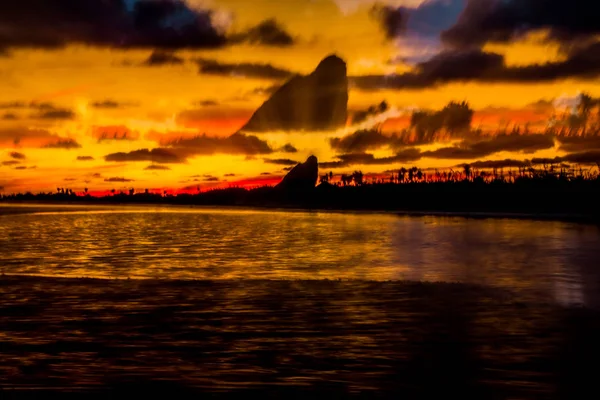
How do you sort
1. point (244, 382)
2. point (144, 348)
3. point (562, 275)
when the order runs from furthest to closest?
point (562, 275) → point (144, 348) → point (244, 382)

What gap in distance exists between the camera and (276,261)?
46312 mm

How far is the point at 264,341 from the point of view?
59.0 ft

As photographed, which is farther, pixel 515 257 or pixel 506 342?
pixel 515 257

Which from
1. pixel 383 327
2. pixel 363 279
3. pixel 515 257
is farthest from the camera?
pixel 515 257

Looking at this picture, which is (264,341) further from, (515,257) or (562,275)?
(515,257)

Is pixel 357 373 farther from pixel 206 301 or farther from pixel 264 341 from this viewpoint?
pixel 206 301

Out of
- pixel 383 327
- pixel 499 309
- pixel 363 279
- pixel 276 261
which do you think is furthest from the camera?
pixel 276 261

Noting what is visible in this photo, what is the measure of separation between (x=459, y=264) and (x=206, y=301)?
953 inches

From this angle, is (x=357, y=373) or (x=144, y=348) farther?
(x=144, y=348)

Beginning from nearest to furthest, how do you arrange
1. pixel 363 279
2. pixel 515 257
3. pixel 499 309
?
pixel 499 309 < pixel 363 279 < pixel 515 257

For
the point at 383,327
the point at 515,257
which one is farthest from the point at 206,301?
the point at 515,257

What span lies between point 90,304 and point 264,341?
9.02 meters

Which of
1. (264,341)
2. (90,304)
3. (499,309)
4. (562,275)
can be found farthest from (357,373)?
(562,275)

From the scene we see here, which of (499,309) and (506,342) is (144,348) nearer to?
(506,342)
